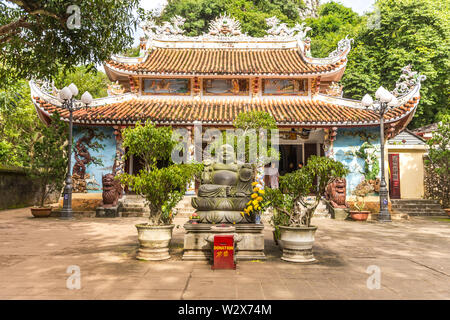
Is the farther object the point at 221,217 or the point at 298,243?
the point at 221,217

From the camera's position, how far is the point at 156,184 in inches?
201

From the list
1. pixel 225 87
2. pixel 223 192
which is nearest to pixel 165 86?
pixel 225 87

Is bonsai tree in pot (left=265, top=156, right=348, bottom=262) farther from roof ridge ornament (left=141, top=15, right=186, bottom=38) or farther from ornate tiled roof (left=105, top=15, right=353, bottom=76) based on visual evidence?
roof ridge ornament (left=141, top=15, right=186, bottom=38)

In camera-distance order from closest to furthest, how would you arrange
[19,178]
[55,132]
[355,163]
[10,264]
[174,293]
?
[174,293] → [10,264] → [55,132] → [355,163] → [19,178]

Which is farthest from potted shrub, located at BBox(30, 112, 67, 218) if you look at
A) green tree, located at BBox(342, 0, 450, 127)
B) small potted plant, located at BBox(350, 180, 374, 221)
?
green tree, located at BBox(342, 0, 450, 127)

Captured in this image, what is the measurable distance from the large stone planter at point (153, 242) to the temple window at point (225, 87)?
10.1m

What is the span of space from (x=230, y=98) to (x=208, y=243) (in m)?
10.1

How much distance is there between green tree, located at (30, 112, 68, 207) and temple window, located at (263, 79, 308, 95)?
8.70m

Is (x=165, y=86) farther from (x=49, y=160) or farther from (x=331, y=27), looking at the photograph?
(x=331, y=27)

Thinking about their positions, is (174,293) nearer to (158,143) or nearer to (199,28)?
(158,143)

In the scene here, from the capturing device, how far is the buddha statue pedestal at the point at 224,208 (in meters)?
5.23

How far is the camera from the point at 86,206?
40.2ft

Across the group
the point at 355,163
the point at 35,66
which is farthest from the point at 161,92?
the point at 355,163

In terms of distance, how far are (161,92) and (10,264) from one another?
420 inches
